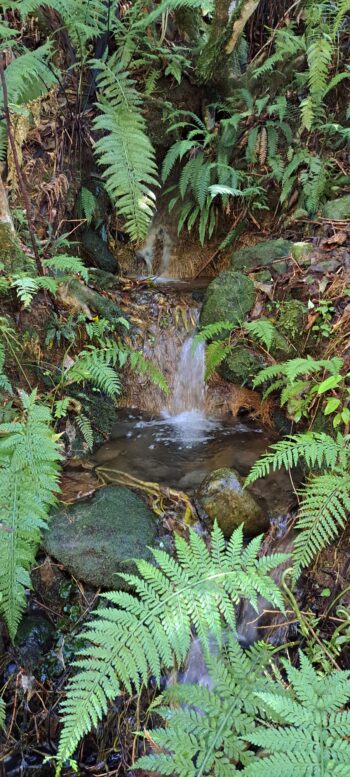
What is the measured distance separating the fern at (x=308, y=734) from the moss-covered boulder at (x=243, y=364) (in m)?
2.49

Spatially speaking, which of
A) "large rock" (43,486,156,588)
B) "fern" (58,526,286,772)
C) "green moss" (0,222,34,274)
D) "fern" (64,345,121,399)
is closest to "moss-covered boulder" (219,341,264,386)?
"fern" (64,345,121,399)

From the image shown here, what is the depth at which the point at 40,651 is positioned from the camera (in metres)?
2.46

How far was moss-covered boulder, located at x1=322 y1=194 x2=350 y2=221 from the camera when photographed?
13.9 feet

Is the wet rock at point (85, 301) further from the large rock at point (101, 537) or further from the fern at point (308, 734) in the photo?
the fern at point (308, 734)

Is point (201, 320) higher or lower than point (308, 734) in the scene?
higher

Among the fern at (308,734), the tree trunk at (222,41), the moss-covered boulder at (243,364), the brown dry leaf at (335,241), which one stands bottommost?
the fern at (308,734)

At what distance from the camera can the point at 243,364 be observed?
3934 millimetres

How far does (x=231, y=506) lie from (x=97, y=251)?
3627 millimetres

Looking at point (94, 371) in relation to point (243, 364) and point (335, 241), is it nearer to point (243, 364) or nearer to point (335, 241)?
point (243, 364)

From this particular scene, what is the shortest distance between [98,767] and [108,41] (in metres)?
6.29

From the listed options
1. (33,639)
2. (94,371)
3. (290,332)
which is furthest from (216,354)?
(33,639)

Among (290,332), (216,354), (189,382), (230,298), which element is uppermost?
(230,298)

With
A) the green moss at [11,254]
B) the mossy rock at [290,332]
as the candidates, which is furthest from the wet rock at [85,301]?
the mossy rock at [290,332]

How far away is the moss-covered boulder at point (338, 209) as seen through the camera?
4.23 meters
